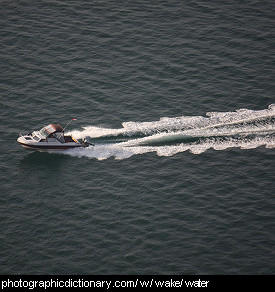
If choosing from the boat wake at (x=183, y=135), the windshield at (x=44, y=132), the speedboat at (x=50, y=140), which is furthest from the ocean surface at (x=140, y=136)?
the windshield at (x=44, y=132)

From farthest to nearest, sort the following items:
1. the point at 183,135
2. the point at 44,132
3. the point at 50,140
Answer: the point at 183,135, the point at 44,132, the point at 50,140

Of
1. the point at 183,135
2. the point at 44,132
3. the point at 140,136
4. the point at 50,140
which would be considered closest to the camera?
the point at 50,140

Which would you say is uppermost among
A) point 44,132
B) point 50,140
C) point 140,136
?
point 44,132

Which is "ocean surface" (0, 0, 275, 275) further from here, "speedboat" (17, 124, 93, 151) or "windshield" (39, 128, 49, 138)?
"windshield" (39, 128, 49, 138)

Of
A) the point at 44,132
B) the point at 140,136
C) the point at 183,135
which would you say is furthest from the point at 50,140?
the point at 183,135

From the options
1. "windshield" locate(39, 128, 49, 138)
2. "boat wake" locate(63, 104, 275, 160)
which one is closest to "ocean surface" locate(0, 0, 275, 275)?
"boat wake" locate(63, 104, 275, 160)

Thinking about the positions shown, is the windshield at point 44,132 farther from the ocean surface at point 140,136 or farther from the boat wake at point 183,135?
the boat wake at point 183,135

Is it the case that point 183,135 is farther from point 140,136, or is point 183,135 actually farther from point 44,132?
point 44,132
